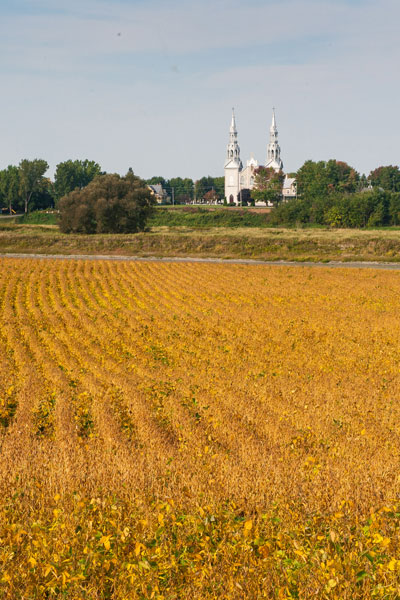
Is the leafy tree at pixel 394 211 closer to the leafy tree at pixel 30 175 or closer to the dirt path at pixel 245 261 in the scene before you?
the dirt path at pixel 245 261

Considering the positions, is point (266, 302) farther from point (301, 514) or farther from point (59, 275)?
point (301, 514)

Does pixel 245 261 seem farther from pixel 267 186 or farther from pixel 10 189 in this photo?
pixel 267 186

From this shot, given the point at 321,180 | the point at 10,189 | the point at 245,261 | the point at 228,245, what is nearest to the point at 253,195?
the point at 321,180

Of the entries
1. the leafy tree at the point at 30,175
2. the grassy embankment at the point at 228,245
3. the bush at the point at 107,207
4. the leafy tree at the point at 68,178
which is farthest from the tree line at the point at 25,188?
the grassy embankment at the point at 228,245

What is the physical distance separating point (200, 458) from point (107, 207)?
248ft

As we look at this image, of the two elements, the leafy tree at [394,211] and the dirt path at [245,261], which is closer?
the dirt path at [245,261]

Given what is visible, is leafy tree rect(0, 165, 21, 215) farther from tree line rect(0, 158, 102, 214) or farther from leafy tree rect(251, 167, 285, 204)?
leafy tree rect(251, 167, 285, 204)

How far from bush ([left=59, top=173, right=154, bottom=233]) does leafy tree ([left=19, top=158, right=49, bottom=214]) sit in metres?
57.3

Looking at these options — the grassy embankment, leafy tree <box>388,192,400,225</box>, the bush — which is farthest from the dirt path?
leafy tree <box>388,192,400,225</box>

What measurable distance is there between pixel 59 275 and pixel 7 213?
119 metres

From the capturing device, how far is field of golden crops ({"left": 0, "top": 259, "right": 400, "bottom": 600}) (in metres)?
5.93

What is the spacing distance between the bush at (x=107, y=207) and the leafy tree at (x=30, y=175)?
57.3m

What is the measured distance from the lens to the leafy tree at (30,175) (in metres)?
138

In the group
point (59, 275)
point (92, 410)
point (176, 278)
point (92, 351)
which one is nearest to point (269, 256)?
point (176, 278)
